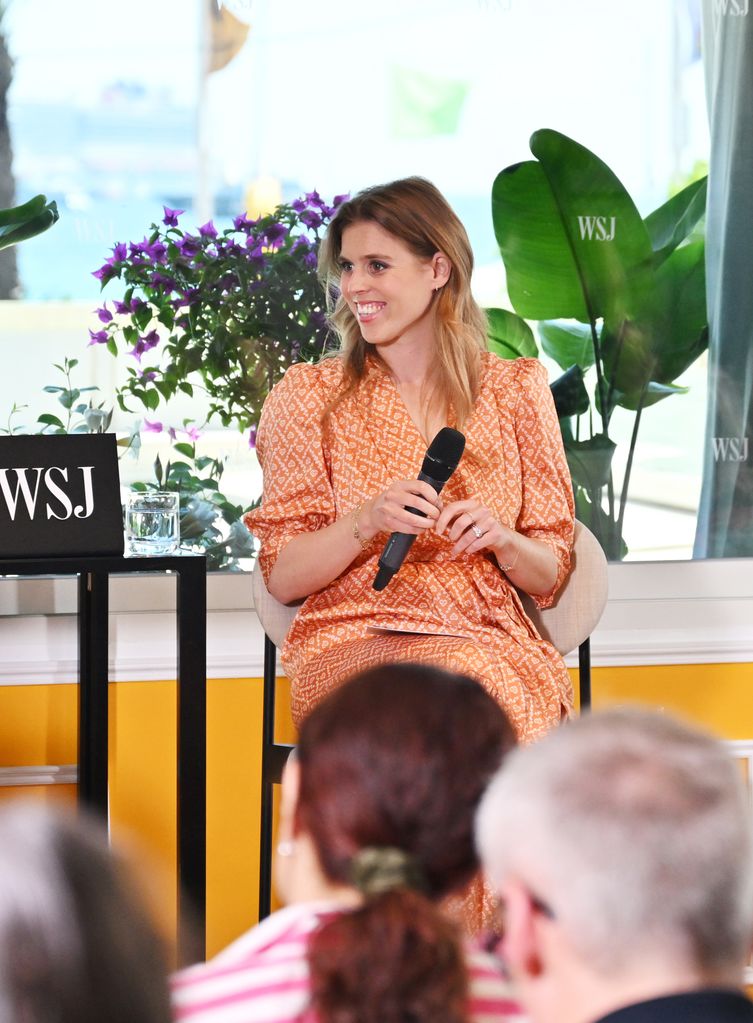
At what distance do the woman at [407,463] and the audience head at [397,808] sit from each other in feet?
4.13

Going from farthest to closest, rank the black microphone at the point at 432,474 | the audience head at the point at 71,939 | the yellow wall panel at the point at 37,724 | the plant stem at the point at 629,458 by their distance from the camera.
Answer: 1. the plant stem at the point at 629,458
2. the yellow wall panel at the point at 37,724
3. the black microphone at the point at 432,474
4. the audience head at the point at 71,939

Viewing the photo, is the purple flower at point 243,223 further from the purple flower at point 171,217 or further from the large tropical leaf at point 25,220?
the large tropical leaf at point 25,220

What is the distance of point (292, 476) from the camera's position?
2535 mm

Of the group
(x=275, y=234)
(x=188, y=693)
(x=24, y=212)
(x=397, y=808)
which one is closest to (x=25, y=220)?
(x=24, y=212)

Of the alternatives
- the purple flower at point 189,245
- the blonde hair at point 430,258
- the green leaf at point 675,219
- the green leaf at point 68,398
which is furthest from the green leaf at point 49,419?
the green leaf at point 675,219

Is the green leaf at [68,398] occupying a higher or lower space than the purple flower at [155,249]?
lower

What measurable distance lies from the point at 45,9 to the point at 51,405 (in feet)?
2.70

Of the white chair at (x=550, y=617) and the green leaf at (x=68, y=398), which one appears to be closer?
the white chair at (x=550, y=617)

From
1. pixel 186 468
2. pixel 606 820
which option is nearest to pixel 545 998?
pixel 606 820

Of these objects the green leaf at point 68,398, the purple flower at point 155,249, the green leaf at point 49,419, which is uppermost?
the purple flower at point 155,249

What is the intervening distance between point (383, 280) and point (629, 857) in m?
1.73

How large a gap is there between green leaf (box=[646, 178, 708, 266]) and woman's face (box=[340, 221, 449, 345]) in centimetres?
76

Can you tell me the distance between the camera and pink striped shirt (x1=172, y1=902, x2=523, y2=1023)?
101 centimetres

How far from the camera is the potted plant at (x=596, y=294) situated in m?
3.08
